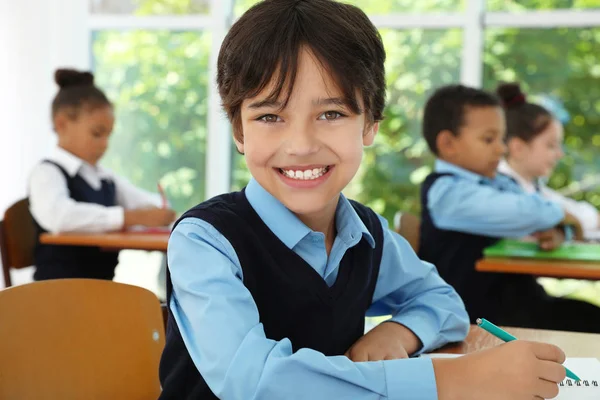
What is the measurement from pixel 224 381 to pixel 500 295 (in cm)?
193

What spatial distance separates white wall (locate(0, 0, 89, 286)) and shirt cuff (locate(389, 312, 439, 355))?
12.3 ft

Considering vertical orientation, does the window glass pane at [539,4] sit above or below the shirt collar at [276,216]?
above

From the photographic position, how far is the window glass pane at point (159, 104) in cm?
479

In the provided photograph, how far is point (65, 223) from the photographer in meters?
2.94

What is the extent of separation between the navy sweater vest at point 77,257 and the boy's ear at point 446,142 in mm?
1340

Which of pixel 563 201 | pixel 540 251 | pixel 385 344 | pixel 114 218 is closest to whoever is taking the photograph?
pixel 385 344

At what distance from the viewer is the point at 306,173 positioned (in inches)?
43.4

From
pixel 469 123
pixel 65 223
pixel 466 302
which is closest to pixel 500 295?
pixel 466 302

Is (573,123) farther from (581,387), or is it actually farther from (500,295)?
(581,387)

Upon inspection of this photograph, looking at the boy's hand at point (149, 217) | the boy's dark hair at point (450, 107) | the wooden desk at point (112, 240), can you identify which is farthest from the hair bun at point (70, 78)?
the boy's dark hair at point (450, 107)

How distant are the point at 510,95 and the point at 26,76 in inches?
109

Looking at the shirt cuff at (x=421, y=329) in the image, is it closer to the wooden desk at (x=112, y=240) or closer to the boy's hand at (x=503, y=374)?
the boy's hand at (x=503, y=374)

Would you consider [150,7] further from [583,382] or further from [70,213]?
[583,382]

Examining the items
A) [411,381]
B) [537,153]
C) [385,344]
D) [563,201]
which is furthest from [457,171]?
[411,381]
